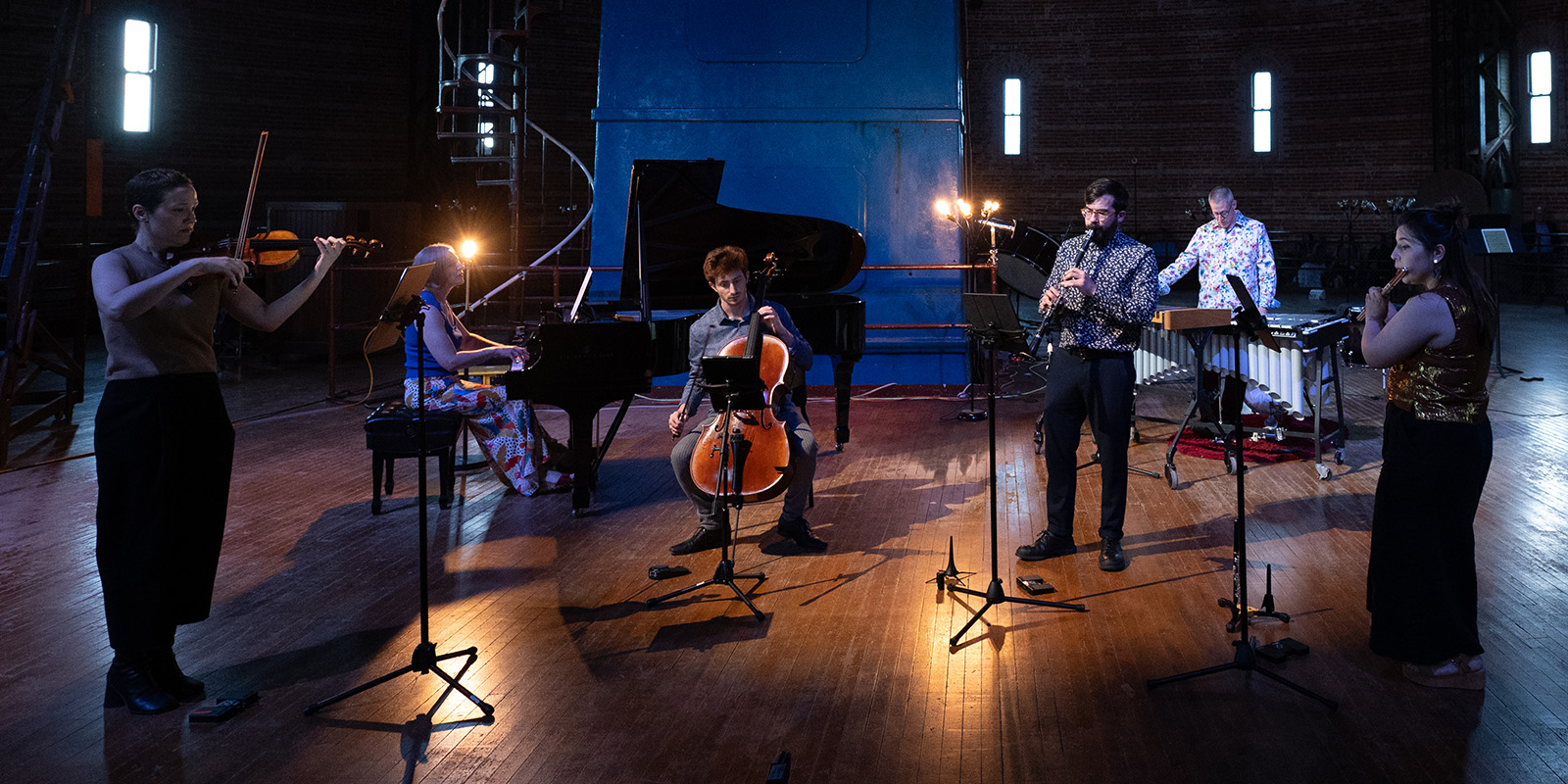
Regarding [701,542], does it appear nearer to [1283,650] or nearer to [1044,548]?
[1044,548]

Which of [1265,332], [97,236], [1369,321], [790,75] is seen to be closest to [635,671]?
[1265,332]

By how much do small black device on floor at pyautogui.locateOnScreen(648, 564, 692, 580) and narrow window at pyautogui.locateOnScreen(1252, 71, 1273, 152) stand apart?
17023 mm

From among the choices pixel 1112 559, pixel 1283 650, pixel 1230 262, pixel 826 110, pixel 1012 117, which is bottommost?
pixel 1283 650

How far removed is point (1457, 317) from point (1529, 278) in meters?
17.2

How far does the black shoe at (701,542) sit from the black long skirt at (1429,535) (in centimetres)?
258

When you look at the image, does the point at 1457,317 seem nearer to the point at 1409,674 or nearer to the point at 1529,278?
the point at 1409,674

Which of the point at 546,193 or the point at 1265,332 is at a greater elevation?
the point at 546,193

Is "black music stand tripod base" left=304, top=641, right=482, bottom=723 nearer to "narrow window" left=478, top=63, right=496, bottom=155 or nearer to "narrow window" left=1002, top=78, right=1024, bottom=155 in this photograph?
"narrow window" left=478, top=63, right=496, bottom=155

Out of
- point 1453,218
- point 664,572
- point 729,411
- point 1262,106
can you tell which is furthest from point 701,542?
point 1262,106

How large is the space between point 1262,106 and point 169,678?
18.9 m

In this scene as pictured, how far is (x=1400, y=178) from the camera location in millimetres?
17938

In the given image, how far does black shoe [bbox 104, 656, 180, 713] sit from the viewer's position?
3180 mm

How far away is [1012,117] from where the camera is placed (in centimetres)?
1906

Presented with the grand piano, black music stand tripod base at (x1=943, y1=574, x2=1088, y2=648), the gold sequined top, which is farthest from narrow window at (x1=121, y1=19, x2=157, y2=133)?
the gold sequined top
